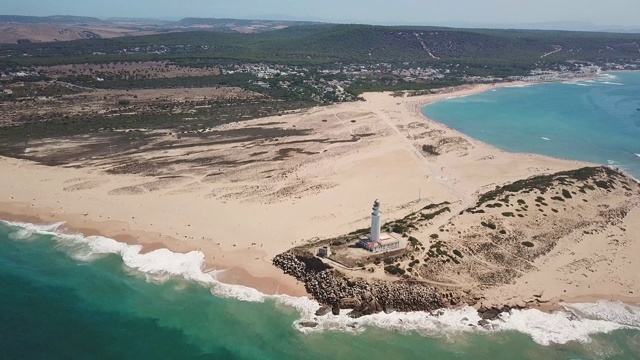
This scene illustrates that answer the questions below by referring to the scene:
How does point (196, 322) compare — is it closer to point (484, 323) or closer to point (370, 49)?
point (484, 323)

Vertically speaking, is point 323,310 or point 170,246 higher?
point 170,246

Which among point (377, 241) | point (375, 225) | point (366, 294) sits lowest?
point (366, 294)

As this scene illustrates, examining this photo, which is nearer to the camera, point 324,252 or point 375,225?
point 324,252

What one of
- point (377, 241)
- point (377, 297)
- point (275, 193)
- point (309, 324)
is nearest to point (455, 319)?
point (377, 297)

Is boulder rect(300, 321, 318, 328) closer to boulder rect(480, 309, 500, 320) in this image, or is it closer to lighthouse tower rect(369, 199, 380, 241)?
lighthouse tower rect(369, 199, 380, 241)

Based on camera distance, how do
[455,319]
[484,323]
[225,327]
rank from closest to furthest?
1. [225,327]
2. [484,323]
3. [455,319]

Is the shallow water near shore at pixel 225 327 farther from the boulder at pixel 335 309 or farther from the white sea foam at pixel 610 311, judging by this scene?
the boulder at pixel 335 309

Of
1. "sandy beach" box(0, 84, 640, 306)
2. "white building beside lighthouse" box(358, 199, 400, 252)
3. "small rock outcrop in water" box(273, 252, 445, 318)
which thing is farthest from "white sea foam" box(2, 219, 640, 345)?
"white building beside lighthouse" box(358, 199, 400, 252)
